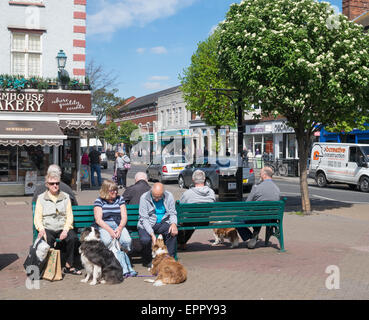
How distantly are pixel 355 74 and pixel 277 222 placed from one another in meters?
5.10

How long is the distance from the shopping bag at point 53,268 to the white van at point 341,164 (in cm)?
1751

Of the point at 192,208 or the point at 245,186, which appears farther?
the point at 245,186

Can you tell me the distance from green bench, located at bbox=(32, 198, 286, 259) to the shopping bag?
865 mm

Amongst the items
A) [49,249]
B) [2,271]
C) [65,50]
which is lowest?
[2,271]

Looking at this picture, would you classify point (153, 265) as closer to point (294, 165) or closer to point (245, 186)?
point (245, 186)

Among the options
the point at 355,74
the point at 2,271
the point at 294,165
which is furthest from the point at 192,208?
the point at 294,165

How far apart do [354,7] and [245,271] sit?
114 feet

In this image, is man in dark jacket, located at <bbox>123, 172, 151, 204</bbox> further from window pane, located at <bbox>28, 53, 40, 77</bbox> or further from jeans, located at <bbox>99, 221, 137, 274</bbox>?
window pane, located at <bbox>28, 53, 40, 77</bbox>

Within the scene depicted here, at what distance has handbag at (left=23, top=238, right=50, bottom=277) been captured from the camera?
6.33 metres

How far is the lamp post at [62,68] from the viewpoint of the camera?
1866 cm

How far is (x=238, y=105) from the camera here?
1392 cm

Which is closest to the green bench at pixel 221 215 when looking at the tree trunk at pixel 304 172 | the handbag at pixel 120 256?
the handbag at pixel 120 256

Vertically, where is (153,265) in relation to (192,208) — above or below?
below

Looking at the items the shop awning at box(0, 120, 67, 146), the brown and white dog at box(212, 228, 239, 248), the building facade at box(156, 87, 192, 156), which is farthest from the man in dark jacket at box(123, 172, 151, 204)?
Answer: the building facade at box(156, 87, 192, 156)
